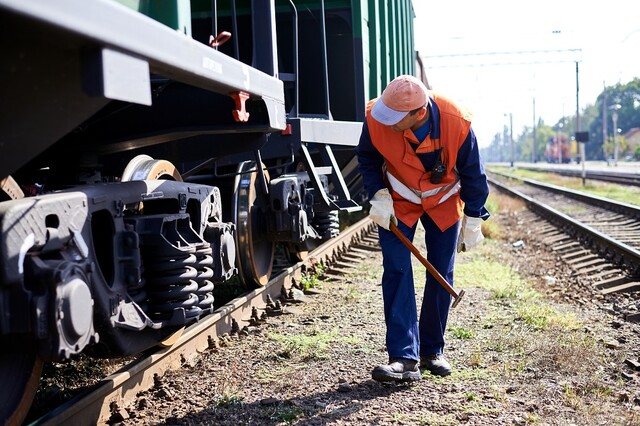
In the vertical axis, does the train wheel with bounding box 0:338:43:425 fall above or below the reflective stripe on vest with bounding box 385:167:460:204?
below

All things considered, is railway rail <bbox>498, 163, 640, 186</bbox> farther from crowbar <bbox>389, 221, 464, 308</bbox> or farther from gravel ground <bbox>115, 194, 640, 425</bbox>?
crowbar <bbox>389, 221, 464, 308</bbox>

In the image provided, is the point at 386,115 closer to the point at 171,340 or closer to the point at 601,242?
the point at 171,340

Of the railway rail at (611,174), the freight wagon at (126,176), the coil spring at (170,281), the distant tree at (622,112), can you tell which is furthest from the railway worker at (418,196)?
the distant tree at (622,112)

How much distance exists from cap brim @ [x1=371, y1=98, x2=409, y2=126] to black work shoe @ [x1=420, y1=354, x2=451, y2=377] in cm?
142

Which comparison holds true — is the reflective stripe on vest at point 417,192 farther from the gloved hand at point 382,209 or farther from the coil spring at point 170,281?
the coil spring at point 170,281

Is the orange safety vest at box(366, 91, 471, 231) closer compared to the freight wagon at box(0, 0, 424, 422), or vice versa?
the freight wagon at box(0, 0, 424, 422)

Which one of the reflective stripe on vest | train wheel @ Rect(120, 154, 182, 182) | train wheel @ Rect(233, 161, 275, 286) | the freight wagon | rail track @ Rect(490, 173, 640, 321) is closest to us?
the freight wagon

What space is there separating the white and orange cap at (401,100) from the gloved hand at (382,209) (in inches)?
19.0

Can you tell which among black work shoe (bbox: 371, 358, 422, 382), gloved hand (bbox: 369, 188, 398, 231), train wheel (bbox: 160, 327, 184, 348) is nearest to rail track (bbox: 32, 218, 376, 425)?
train wheel (bbox: 160, 327, 184, 348)

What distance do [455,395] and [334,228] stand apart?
4215 mm

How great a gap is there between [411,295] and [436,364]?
45cm

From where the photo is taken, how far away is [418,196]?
4.57 metres

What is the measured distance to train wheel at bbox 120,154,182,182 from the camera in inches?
163

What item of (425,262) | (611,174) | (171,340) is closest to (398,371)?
(425,262)
